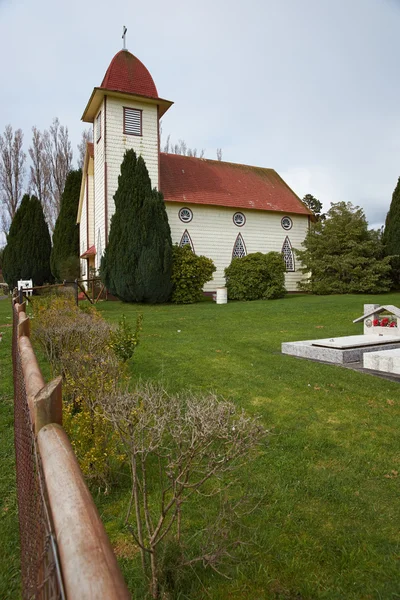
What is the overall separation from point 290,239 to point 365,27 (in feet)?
68.3

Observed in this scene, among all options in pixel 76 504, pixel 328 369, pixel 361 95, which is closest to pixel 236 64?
pixel 361 95

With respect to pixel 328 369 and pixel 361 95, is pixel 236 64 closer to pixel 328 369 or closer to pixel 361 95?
pixel 361 95

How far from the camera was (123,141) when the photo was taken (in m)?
20.7

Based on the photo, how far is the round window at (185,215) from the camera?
22500 millimetres

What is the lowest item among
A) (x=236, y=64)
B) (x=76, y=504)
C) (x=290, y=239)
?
(x=76, y=504)

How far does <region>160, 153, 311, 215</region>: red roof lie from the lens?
22844 millimetres

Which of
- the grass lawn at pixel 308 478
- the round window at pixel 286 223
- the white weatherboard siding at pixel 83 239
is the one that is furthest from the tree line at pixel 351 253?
the grass lawn at pixel 308 478

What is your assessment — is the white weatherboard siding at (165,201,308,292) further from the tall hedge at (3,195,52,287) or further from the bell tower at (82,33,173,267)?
the tall hedge at (3,195,52,287)

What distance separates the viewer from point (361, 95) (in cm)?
1084

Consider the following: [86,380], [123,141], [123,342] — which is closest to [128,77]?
[123,141]

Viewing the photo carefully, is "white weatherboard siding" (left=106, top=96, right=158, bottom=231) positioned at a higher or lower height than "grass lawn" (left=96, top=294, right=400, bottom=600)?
higher

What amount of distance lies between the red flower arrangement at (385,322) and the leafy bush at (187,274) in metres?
11.0

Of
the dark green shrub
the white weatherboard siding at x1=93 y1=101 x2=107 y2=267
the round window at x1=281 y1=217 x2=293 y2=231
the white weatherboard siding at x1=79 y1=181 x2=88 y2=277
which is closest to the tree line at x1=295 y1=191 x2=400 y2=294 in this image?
the round window at x1=281 y1=217 x2=293 y2=231

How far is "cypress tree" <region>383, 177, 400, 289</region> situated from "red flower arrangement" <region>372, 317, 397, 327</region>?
1487 centimetres
